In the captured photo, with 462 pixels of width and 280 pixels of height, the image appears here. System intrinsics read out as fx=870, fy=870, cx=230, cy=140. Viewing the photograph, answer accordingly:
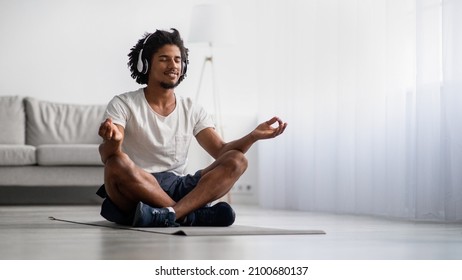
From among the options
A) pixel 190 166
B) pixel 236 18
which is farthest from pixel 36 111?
pixel 236 18

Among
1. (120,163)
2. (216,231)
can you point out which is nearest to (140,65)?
(120,163)

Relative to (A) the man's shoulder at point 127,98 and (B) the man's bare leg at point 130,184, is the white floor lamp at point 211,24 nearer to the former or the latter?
(A) the man's shoulder at point 127,98

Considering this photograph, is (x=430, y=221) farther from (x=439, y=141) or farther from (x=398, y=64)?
(x=398, y=64)

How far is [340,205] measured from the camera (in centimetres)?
511

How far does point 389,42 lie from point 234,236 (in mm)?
2097

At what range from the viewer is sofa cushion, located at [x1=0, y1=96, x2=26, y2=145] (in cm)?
634

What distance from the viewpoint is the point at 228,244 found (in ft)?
8.39

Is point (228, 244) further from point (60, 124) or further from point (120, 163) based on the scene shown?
point (60, 124)

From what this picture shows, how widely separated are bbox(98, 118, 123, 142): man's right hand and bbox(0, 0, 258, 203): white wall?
370 cm

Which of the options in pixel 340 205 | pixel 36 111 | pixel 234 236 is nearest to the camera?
pixel 234 236

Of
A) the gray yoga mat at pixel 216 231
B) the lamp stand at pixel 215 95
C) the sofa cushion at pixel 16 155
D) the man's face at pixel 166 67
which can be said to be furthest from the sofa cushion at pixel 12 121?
the gray yoga mat at pixel 216 231

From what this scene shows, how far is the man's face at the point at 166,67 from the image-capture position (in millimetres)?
3395

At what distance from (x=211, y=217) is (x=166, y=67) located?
611 mm

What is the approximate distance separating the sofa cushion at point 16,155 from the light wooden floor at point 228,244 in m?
2.28
